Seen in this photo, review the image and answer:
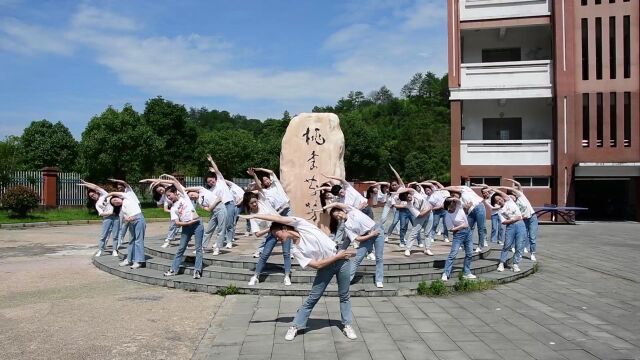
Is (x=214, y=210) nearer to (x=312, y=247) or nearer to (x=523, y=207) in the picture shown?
(x=312, y=247)

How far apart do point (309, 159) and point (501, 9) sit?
1604 centimetres

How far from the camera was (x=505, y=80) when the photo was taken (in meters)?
23.8

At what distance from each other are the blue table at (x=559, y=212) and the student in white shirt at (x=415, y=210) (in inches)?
465

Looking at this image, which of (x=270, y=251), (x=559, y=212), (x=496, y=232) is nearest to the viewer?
(x=270, y=251)

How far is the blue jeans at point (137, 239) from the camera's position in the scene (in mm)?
9891

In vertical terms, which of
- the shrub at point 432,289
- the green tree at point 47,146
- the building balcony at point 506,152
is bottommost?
the shrub at point 432,289

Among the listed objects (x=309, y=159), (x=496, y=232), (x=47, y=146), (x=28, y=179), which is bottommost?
(x=496, y=232)

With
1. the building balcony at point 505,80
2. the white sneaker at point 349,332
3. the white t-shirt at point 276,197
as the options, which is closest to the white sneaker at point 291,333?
the white sneaker at point 349,332

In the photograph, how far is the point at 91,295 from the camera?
26.8 feet

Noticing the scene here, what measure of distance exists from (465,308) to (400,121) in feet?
157

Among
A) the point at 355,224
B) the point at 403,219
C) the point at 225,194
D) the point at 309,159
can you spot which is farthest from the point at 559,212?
the point at 355,224

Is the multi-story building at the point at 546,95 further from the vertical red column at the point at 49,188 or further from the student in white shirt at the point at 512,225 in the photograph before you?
the vertical red column at the point at 49,188

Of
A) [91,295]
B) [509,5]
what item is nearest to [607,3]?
[509,5]

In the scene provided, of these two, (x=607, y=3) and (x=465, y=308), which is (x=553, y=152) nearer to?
(x=607, y=3)
